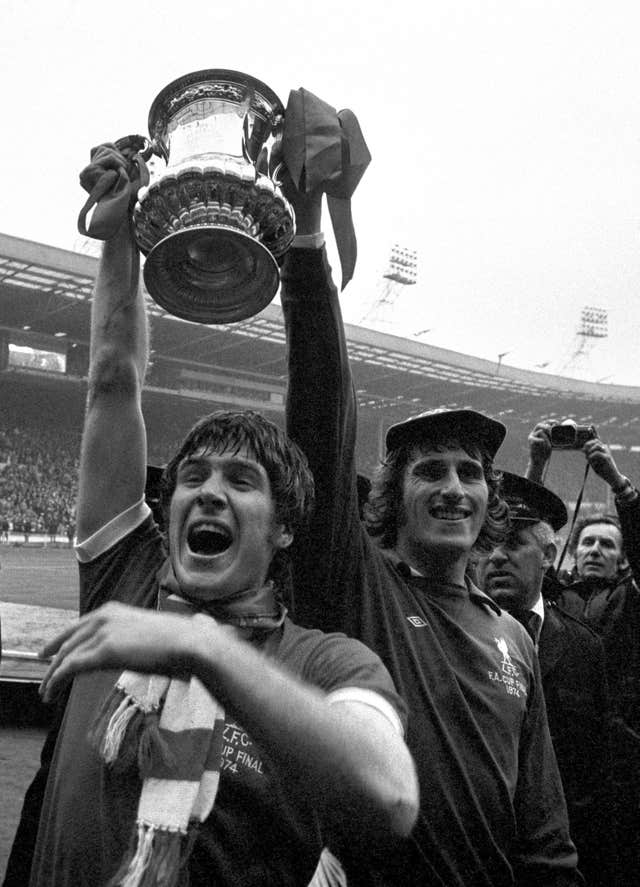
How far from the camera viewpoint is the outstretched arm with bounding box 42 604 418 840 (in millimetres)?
832

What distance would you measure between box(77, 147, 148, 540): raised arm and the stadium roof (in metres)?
15.2

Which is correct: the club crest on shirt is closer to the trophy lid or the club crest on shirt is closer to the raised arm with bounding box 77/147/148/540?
the raised arm with bounding box 77/147/148/540

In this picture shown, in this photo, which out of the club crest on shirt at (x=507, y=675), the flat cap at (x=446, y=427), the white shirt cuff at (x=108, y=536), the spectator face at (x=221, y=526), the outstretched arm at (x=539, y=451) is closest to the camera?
the spectator face at (x=221, y=526)

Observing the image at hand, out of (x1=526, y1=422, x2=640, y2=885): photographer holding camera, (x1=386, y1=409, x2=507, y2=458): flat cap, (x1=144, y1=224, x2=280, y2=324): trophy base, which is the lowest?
(x1=526, y1=422, x2=640, y2=885): photographer holding camera

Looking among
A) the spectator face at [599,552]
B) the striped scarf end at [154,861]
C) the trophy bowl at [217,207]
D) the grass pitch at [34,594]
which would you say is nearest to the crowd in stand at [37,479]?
the grass pitch at [34,594]

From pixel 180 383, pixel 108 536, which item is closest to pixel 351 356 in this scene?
pixel 180 383

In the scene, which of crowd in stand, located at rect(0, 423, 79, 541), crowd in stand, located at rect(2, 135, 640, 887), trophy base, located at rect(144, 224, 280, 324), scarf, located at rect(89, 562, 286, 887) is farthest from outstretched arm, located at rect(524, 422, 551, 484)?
crowd in stand, located at rect(0, 423, 79, 541)

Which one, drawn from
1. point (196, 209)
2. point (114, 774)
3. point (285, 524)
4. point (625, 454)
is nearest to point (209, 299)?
point (196, 209)

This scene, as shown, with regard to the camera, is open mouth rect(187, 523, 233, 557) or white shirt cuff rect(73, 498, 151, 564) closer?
open mouth rect(187, 523, 233, 557)

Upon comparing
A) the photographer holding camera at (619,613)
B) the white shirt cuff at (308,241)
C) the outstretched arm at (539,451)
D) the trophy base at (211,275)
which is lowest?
the photographer holding camera at (619,613)

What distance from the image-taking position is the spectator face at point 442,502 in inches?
71.3

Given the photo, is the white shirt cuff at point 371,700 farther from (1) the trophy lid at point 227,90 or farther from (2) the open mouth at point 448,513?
(1) the trophy lid at point 227,90

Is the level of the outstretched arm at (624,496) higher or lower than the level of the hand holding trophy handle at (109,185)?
lower

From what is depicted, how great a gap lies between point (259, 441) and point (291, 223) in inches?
19.0
